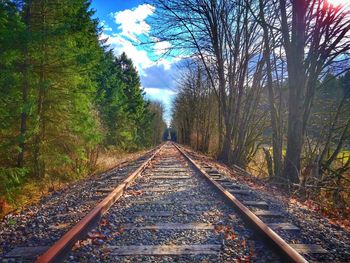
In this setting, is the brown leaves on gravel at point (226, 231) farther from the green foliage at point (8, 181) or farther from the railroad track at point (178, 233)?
the green foliage at point (8, 181)

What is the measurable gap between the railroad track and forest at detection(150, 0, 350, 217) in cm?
350

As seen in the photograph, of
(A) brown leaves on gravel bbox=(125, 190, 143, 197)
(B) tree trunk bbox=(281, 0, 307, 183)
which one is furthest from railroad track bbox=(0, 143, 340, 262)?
(B) tree trunk bbox=(281, 0, 307, 183)

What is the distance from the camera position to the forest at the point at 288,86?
349 inches

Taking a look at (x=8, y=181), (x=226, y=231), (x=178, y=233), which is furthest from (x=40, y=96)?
(x=226, y=231)

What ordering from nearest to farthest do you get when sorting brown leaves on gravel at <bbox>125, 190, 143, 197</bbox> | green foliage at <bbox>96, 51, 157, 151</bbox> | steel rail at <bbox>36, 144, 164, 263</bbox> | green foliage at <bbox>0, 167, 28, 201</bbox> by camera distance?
steel rail at <bbox>36, 144, 164, 263</bbox> < brown leaves on gravel at <bbox>125, 190, 143, 197</bbox> < green foliage at <bbox>0, 167, 28, 201</bbox> < green foliage at <bbox>96, 51, 157, 151</bbox>

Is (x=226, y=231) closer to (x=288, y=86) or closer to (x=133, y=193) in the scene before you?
(x=133, y=193)

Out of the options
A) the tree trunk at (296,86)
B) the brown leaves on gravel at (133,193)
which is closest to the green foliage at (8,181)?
the brown leaves on gravel at (133,193)

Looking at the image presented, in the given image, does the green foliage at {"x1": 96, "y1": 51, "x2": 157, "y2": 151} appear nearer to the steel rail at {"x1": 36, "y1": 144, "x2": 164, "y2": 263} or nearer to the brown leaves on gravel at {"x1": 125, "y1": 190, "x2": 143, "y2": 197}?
the brown leaves on gravel at {"x1": 125, "y1": 190, "x2": 143, "y2": 197}

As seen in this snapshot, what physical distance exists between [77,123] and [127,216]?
7.16 metres

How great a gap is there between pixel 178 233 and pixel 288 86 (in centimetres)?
703

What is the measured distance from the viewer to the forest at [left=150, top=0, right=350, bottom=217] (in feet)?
29.1

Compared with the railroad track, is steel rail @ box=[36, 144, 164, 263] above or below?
above

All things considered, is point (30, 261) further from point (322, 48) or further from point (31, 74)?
point (322, 48)

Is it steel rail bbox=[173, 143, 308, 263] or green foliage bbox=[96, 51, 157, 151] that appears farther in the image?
green foliage bbox=[96, 51, 157, 151]
